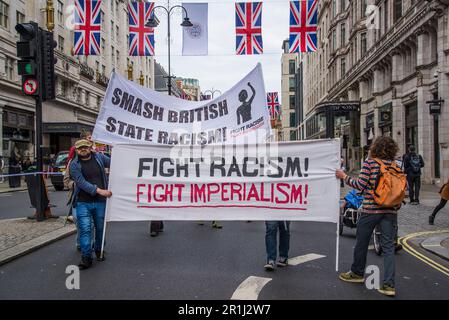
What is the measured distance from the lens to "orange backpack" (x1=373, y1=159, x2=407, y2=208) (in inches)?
190

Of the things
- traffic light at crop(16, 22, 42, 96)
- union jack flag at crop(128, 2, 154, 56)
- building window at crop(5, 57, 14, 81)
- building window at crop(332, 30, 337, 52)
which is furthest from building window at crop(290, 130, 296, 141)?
traffic light at crop(16, 22, 42, 96)

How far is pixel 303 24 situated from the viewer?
582 inches

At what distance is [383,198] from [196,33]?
1182 cm

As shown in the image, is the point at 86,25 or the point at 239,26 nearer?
the point at 86,25

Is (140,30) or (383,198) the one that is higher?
(140,30)

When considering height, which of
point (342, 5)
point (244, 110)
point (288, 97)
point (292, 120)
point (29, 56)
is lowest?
point (244, 110)

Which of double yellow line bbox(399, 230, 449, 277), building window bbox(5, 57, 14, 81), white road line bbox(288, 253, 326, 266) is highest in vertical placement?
building window bbox(5, 57, 14, 81)

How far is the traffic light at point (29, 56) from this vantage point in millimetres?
9789

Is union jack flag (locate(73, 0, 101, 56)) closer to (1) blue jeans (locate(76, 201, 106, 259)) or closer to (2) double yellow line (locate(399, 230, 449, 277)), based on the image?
(1) blue jeans (locate(76, 201, 106, 259))

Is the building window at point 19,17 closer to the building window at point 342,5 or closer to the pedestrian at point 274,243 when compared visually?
the pedestrian at point 274,243

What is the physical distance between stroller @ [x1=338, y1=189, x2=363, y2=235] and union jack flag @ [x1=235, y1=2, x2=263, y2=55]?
8058 millimetres

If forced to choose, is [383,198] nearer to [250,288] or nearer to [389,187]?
[389,187]

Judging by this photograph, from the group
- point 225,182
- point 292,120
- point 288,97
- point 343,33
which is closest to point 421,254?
point 225,182

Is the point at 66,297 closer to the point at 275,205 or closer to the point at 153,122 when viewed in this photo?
the point at 275,205
